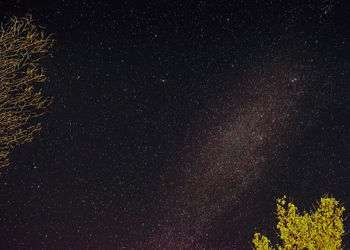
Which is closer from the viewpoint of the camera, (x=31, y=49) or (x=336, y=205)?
(x=31, y=49)

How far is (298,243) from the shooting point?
7129mm

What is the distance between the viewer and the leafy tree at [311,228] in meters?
7.18

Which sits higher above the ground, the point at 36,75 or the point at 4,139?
the point at 36,75

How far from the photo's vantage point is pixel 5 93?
3.65m

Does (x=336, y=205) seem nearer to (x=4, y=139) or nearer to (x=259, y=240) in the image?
(x=259, y=240)

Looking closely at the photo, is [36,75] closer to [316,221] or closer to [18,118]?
[18,118]

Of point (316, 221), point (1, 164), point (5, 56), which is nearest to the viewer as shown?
point (1, 164)

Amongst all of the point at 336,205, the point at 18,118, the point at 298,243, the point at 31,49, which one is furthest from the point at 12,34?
the point at 336,205

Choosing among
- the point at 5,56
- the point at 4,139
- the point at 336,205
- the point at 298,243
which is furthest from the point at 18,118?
the point at 336,205

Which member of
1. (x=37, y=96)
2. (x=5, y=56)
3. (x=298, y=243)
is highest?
(x=5, y=56)

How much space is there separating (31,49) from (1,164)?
122 centimetres

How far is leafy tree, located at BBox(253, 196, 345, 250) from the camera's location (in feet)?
23.6

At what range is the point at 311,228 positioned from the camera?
24.4 ft

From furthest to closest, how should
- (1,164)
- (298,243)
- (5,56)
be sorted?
(298,243)
(5,56)
(1,164)
